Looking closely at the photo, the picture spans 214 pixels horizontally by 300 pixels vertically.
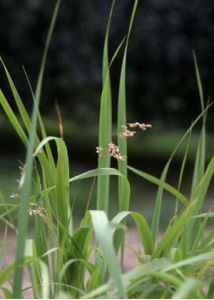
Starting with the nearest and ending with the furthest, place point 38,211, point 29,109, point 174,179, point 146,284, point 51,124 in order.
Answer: point 146,284
point 38,211
point 29,109
point 174,179
point 51,124

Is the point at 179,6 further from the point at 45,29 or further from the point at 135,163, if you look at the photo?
the point at 135,163

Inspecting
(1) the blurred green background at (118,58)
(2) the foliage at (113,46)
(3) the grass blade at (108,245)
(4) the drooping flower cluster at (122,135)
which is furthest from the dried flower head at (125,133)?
(2) the foliage at (113,46)

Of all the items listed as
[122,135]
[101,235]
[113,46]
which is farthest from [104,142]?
[113,46]

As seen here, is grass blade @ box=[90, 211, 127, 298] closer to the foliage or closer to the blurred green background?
the blurred green background

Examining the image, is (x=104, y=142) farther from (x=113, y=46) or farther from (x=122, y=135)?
(x=113, y=46)

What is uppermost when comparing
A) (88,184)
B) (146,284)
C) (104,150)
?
(88,184)

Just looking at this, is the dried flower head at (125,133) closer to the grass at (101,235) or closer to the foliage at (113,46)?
the grass at (101,235)

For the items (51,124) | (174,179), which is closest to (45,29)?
(174,179)

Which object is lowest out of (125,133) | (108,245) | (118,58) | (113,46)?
(108,245)

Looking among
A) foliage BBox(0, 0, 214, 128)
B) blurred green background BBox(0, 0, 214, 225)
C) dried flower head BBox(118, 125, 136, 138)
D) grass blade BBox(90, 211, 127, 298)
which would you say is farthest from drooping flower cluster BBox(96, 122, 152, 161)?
foliage BBox(0, 0, 214, 128)
